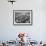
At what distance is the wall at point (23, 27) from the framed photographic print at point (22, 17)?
113 mm

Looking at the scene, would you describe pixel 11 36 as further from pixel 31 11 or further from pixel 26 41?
pixel 26 41

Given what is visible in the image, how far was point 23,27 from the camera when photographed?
490 cm

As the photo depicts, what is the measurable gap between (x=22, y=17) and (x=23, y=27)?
37 centimetres

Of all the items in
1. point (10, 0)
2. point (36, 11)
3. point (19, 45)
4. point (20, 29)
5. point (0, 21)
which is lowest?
point (19, 45)

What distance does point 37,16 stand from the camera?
16.0ft

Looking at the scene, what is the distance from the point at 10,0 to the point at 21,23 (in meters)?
0.95

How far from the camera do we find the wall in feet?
15.9

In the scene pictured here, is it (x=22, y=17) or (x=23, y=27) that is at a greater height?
(x=22, y=17)

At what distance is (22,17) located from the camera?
16.1 feet

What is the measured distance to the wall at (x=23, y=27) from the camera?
4855 millimetres

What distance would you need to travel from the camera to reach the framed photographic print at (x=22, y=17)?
488 centimetres

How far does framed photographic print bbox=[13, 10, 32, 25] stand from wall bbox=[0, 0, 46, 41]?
0.11m

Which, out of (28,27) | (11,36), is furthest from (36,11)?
(11,36)

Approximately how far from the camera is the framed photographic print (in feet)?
16.0
